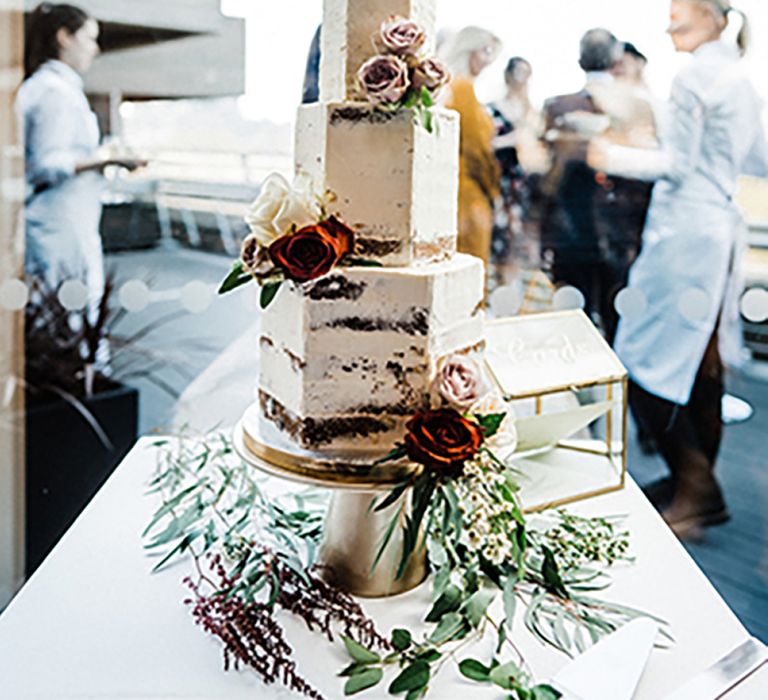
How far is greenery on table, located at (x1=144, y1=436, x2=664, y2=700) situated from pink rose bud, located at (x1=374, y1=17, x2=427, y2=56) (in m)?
0.51

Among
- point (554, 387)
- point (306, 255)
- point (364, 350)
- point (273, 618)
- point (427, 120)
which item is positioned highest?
point (427, 120)

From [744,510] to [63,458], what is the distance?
195 centimetres

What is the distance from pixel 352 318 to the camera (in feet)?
3.50

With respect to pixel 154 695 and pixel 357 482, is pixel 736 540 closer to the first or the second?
pixel 357 482

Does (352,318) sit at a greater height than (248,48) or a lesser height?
lesser

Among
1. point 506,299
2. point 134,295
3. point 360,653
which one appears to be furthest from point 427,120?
point 134,295

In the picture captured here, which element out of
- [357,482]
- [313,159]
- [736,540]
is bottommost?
[736,540]

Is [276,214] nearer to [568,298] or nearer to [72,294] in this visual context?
[568,298]

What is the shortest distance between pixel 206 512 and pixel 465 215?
120 centimetres

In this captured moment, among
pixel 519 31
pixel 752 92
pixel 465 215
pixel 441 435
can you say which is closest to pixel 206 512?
pixel 441 435

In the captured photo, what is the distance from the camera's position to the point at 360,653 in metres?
0.95

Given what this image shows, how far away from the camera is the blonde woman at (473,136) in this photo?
218 centimetres

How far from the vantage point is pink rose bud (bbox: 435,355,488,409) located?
1.03 metres

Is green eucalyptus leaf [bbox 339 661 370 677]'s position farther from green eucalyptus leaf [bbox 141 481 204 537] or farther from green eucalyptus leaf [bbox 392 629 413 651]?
green eucalyptus leaf [bbox 141 481 204 537]
